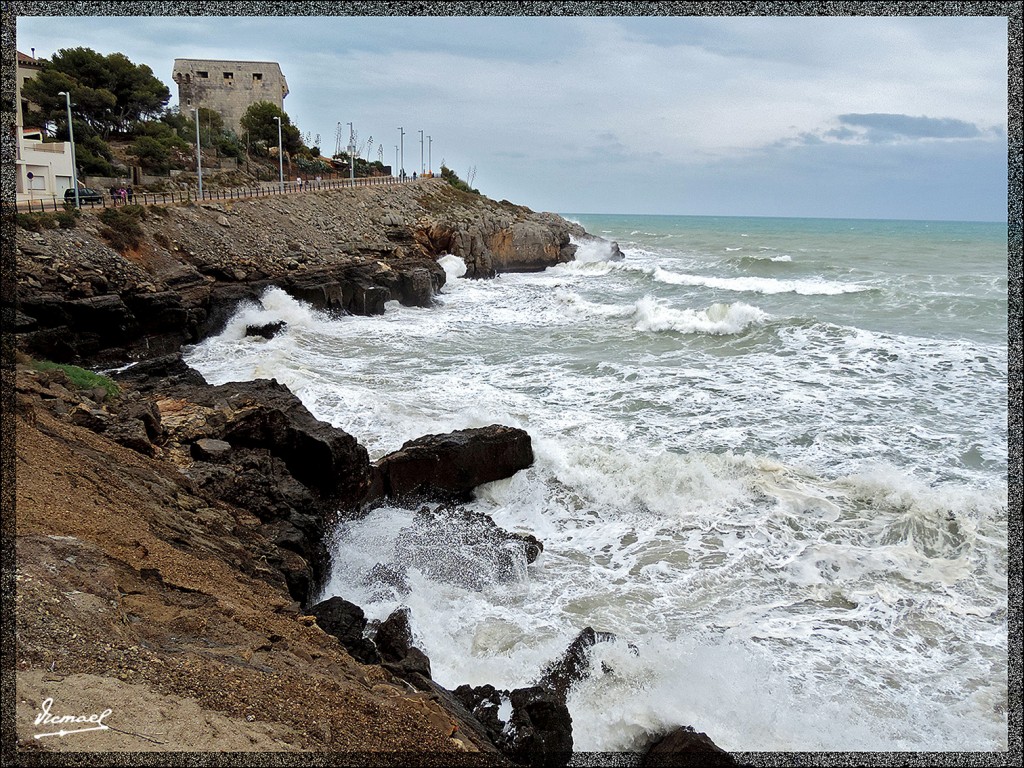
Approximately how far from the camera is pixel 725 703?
6859 millimetres

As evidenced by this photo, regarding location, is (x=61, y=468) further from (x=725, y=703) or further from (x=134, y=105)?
(x=134, y=105)

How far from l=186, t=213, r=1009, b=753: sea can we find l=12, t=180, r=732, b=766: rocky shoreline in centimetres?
55

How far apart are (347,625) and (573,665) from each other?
2428 millimetres

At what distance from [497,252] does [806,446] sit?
32923 mm

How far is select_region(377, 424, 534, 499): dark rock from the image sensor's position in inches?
435

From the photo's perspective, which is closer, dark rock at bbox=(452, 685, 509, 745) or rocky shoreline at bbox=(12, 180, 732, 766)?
rocky shoreline at bbox=(12, 180, 732, 766)

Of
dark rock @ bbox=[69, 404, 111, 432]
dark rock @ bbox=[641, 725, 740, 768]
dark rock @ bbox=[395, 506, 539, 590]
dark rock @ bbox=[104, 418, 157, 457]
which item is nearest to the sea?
dark rock @ bbox=[395, 506, 539, 590]

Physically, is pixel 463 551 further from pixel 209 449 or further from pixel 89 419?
pixel 89 419

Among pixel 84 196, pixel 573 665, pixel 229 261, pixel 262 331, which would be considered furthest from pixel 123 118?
pixel 573 665

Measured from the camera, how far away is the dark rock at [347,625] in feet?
21.7

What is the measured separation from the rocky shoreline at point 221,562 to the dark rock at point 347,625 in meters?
0.02

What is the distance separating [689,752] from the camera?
576cm

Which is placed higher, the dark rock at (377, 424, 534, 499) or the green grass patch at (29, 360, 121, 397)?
the green grass patch at (29, 360, 121, 397)

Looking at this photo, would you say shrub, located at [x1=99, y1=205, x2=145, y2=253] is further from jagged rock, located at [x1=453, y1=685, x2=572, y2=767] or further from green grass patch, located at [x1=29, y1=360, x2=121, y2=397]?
jagged rock, located at [x1=453, y1=685, x2=572, y2=767]
